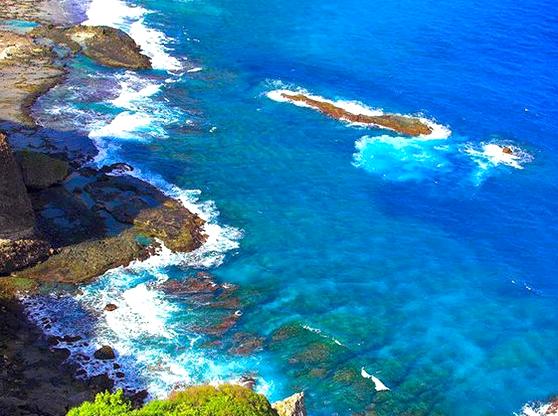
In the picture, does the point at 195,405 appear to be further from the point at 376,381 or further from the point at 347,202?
the point at 347,202

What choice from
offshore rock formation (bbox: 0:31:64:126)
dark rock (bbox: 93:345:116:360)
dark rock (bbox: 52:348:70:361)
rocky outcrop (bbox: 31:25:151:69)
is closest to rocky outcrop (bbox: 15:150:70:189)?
offshore rock formation (bbox: 0:31:64:126)

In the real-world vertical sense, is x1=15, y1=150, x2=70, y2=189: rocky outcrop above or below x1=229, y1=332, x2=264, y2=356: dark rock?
above

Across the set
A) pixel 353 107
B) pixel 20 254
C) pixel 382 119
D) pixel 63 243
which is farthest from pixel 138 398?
pixel 353 107

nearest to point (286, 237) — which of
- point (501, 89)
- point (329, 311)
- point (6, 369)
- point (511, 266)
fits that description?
point (329, 311)

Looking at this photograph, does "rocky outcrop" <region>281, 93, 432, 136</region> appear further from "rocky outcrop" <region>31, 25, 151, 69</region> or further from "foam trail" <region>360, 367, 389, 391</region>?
"foam trail" <region>360, 367, 389, 391</region>

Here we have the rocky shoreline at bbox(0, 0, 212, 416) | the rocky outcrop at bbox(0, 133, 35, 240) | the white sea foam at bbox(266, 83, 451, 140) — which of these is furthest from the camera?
the white sea foam at bbox(266, 83, 451, 140)

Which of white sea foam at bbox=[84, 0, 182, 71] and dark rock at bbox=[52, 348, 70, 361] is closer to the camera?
dark rock at bbox=[52, 348, 70, 361]

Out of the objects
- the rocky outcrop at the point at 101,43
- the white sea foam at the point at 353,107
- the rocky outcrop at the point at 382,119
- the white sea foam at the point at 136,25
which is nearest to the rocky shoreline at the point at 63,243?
the rocky outcrop at the point at 101,43
